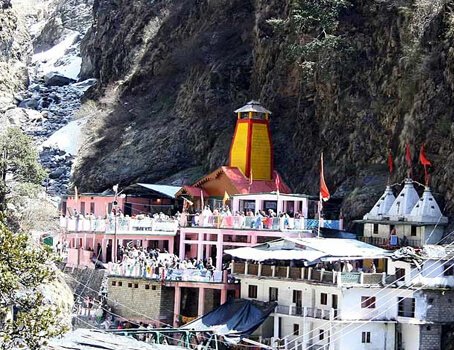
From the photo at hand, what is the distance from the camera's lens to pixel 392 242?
57312 mm

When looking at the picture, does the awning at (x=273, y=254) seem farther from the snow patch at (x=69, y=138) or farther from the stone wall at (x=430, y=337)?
the snow patch at (x=69, y=138)

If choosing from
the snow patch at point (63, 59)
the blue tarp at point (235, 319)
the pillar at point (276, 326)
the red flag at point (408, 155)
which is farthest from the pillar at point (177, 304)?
the snow patch at point (63, 59)

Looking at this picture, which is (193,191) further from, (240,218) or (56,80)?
(56,80)

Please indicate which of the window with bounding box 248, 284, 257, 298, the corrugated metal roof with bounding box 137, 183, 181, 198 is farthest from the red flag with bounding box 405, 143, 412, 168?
the corrugated metal roof with bounding box 137, 183, 181, 198

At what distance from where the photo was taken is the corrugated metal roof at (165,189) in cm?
7053

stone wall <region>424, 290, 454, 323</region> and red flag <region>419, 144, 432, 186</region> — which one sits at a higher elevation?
red flag <region>419, 144, 432, 186</region>

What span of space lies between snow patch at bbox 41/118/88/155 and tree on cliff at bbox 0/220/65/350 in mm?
64659

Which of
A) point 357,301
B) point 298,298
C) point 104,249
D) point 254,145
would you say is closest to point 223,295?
point 298,298

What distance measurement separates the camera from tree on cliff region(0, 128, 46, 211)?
79.5 m

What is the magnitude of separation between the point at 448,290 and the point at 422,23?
1524cm

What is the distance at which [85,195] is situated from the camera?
7488 centimetres

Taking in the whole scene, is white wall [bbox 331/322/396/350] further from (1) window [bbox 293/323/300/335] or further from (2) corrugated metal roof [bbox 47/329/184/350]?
(2) corrugated metal roof [bbox 47/329/184/350]

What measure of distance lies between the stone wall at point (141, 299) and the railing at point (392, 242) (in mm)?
9703

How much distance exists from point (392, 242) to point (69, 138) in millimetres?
48961
